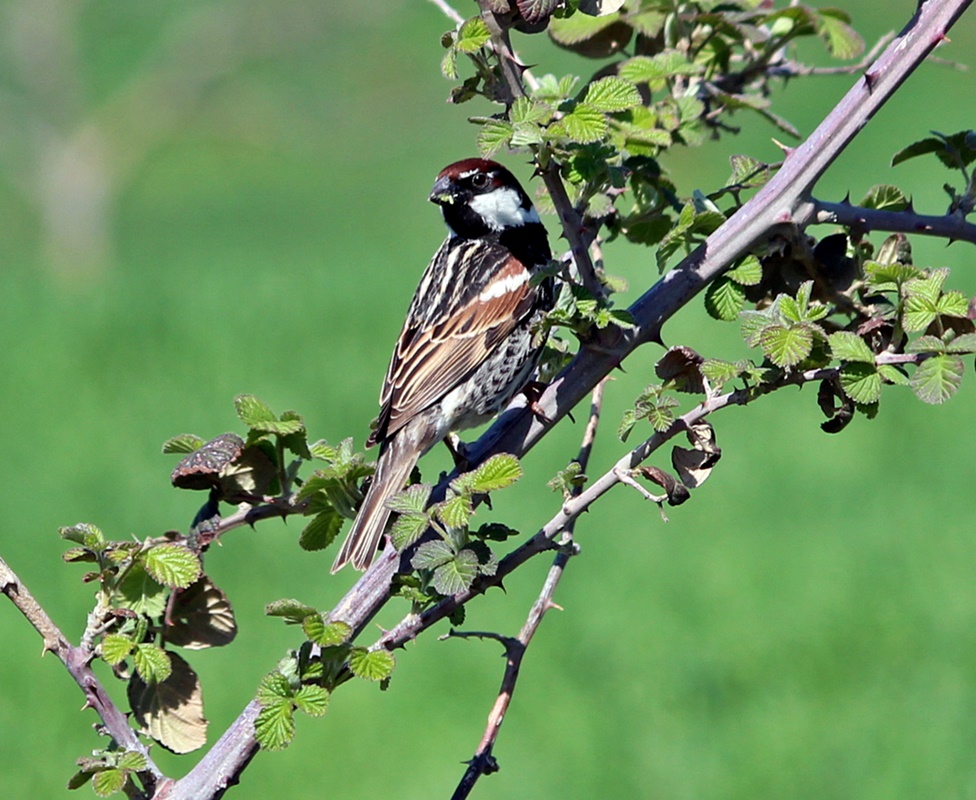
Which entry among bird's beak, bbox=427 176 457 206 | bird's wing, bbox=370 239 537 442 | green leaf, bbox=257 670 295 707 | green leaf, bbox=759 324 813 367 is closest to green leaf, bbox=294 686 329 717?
green leaf, bbox=257 670 295 707

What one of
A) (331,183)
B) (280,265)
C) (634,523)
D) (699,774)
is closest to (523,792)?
(699,774)

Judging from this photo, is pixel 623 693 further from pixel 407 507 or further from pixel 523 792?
pixel 407 507

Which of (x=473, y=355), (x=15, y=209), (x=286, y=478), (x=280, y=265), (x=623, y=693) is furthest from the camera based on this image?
(x=15, y=209)

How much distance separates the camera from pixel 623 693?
6.47 meters

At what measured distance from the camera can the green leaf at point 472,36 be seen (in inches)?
72.3

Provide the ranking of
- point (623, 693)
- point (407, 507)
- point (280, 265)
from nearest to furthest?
point (407, 507) → point (623, 693) → point (280, 265)

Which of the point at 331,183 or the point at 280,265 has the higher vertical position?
the point at 331,183

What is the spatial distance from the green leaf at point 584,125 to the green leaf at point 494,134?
0.21 ft

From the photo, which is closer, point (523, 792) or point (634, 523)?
point (523, 792)

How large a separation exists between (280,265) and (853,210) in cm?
1152

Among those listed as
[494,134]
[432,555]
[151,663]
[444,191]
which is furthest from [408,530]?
[444,191]

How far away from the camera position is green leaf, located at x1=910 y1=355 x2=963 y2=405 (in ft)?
6.43

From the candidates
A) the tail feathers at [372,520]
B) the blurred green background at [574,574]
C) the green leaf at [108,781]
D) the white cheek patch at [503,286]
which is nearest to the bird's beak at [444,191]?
the white cheek patch at [503,286]

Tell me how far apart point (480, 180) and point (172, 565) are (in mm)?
2150
